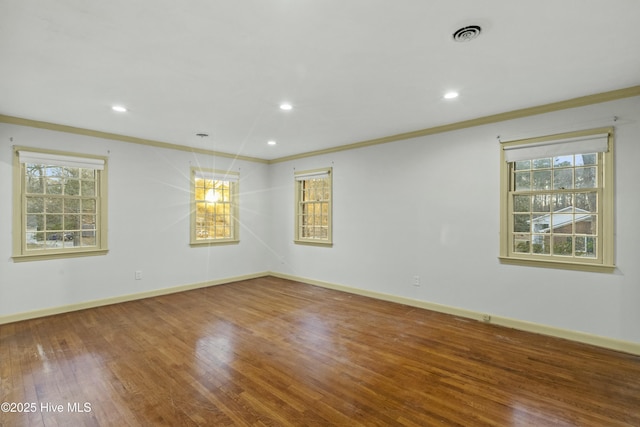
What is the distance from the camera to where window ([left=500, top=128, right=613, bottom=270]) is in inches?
126

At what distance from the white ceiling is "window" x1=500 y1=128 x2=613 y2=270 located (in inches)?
21.1

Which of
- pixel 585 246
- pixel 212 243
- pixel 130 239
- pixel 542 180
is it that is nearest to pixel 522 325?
pixel 585 246

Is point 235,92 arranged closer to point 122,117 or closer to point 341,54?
point 341,54

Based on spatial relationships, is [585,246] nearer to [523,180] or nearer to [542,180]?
[542,180]

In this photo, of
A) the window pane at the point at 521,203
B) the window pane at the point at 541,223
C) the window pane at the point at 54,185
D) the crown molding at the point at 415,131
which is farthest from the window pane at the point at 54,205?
the window pane at the point at 541,223

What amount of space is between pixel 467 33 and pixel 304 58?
118 centimetres

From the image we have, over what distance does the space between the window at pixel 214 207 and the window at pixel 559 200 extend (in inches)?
184

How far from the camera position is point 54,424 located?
2.02 metres

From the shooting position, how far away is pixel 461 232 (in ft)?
13.6

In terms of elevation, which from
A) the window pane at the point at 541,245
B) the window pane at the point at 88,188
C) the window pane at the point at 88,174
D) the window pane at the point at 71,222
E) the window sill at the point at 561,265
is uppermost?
the window pane at the point at 88,174

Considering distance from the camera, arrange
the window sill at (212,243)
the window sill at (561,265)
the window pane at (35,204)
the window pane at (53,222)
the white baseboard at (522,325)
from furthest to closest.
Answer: the window sill at (212,243), the window pane at (53,222), the window pane at (35,204), the window sill at (561,265), the white baseboard at (522,325)

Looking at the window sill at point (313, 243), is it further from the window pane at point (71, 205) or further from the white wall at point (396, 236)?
the window pane at point (71, 205)

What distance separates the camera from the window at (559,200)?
126 inches

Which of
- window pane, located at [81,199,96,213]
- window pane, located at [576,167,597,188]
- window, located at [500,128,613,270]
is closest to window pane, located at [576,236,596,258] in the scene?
window, located at [500,128,613,270]
